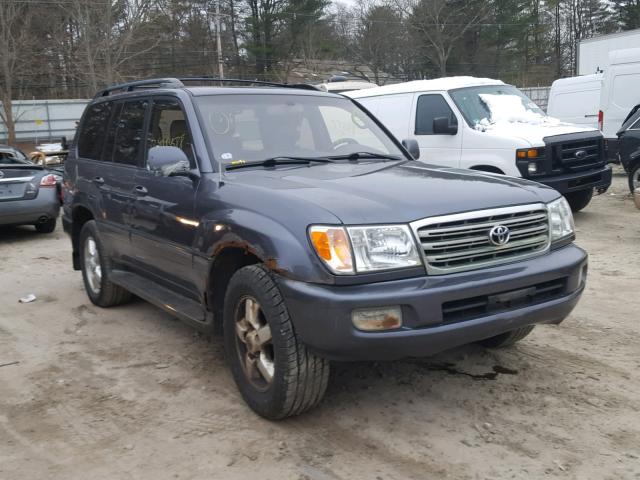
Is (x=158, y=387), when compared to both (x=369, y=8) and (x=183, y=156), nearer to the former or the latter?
(x=183, y=156)

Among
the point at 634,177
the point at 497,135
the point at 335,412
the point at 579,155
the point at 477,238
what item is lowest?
the point at 335,412

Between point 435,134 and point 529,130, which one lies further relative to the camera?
point 435,134

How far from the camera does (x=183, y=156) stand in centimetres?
408

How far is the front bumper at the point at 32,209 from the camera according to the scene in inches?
377

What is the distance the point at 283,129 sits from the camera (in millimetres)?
4531

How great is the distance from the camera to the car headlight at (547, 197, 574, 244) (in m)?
3.72

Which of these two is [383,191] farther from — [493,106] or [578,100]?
[578,100]

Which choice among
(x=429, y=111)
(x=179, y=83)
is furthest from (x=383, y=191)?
(x=429, y=111)

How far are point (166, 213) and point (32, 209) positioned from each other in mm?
6396

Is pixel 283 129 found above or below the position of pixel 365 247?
above

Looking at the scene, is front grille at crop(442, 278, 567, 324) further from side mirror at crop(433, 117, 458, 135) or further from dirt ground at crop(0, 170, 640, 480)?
side mirror at crop(433, 117, 458, 135)

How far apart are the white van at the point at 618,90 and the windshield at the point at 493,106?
202 inches

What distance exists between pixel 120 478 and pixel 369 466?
1.20 meters

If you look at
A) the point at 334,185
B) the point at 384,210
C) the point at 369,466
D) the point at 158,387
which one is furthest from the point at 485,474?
the point at 158,387
